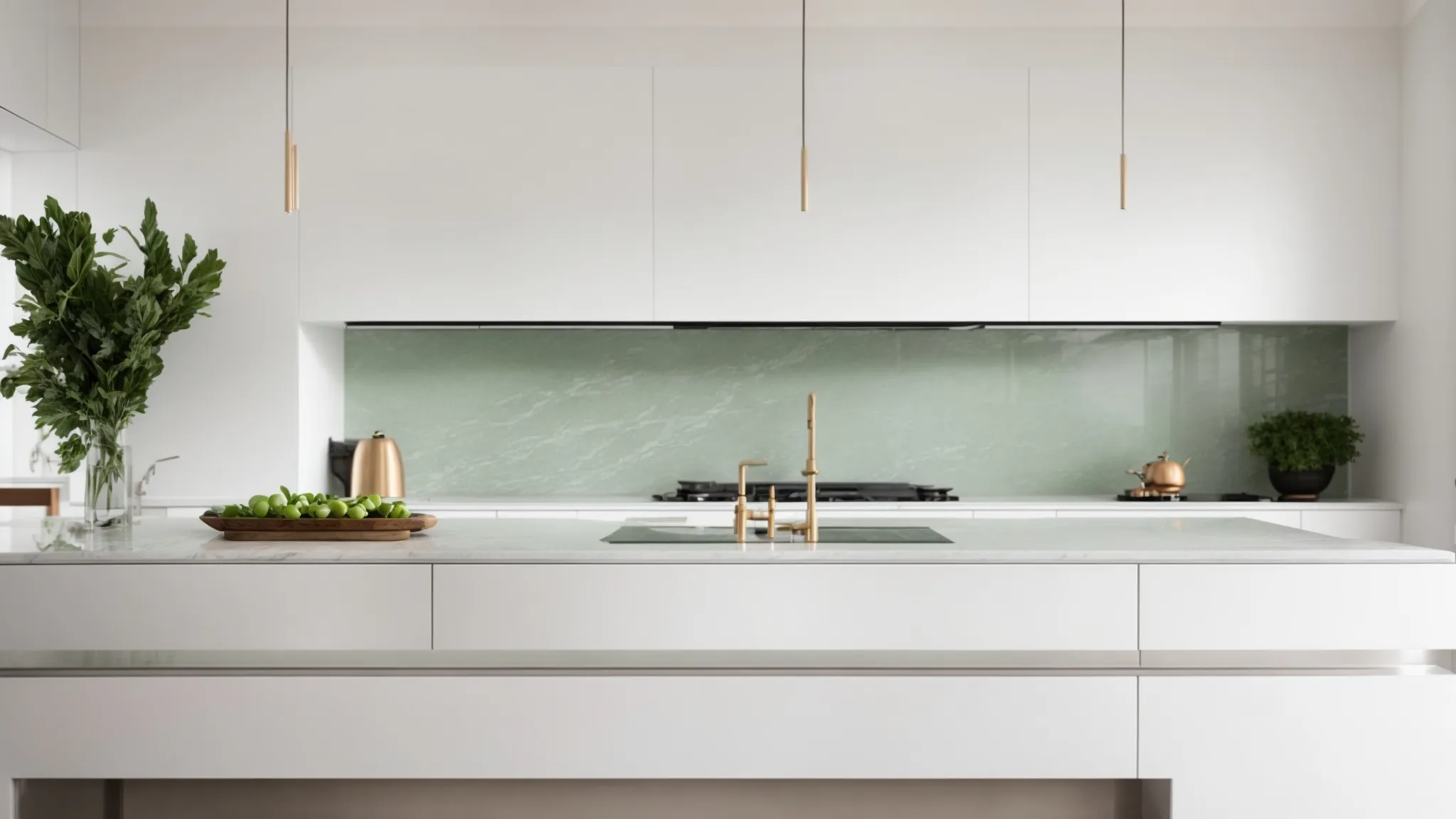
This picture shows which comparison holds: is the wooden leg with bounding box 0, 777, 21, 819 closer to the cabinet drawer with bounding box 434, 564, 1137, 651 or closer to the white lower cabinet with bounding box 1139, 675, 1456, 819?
the cabinet drawer with bounding box 434, 564, 1137, 651

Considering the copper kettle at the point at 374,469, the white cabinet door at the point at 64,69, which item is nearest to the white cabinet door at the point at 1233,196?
the copper kettle at the point at 374,469

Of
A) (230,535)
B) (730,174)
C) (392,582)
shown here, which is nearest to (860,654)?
(392,582)

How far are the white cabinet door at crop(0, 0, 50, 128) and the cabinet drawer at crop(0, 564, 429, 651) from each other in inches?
80.7

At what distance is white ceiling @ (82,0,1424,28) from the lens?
4195 mm

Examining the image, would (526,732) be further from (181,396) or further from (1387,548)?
(181,396)

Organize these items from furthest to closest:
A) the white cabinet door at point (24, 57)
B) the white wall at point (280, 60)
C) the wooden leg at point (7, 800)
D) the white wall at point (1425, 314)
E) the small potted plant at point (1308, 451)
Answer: the small potted plant at point (1308, 451), the white wall at point (280, 60), the white wall at point (1425, 314), the white cabinet door at point (24, 57), the wooden leg at point (7, 800)

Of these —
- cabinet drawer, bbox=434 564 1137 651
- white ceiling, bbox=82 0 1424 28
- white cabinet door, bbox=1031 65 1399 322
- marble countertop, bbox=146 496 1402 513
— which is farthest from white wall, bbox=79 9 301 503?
white cabinet door, bbox=1031 65 1399 322

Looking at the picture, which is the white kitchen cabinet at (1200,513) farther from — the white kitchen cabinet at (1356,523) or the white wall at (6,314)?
the white wall at (6,314)

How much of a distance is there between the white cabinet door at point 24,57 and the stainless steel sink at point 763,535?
8.59ft

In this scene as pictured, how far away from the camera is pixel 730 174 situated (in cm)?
A: 419

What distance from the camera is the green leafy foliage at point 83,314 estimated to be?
3.30m

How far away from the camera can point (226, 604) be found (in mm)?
2408

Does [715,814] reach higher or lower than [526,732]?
lower

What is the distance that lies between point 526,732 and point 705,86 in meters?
2.63
